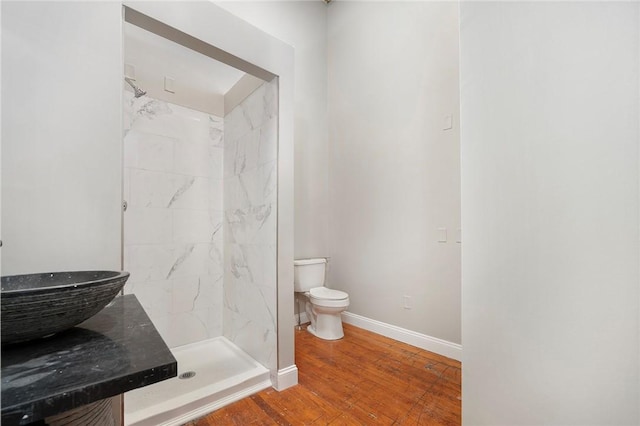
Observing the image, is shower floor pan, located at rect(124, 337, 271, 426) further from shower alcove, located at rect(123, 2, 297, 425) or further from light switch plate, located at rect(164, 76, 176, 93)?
light switch plate, located at rect(164, 76, 176, 93)

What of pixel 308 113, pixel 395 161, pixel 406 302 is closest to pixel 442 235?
pixel 406 302

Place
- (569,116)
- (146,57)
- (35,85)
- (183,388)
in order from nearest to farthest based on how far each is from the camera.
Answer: (569,116) < (35,85) < (183,388) < (146,57)

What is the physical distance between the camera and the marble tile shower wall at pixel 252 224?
209cm

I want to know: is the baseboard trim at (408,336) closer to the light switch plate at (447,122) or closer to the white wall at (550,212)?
the white wall at (550,212)

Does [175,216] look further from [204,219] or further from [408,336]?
[408,336]

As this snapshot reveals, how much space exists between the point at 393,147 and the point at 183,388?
2.58m

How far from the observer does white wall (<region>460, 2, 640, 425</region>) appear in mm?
880

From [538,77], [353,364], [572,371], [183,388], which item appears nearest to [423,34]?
[538,77]

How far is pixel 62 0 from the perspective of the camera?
1.21m

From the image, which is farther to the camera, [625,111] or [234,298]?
[234,298]

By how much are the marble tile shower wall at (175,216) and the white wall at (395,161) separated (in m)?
1.35

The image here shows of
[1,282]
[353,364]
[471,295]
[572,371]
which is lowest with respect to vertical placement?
[353,364]

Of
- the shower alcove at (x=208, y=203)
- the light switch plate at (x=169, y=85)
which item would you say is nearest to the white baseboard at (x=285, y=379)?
the shower alcove at (x=208, y=203)

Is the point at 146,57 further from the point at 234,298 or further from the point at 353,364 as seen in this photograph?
the point at 353,364
